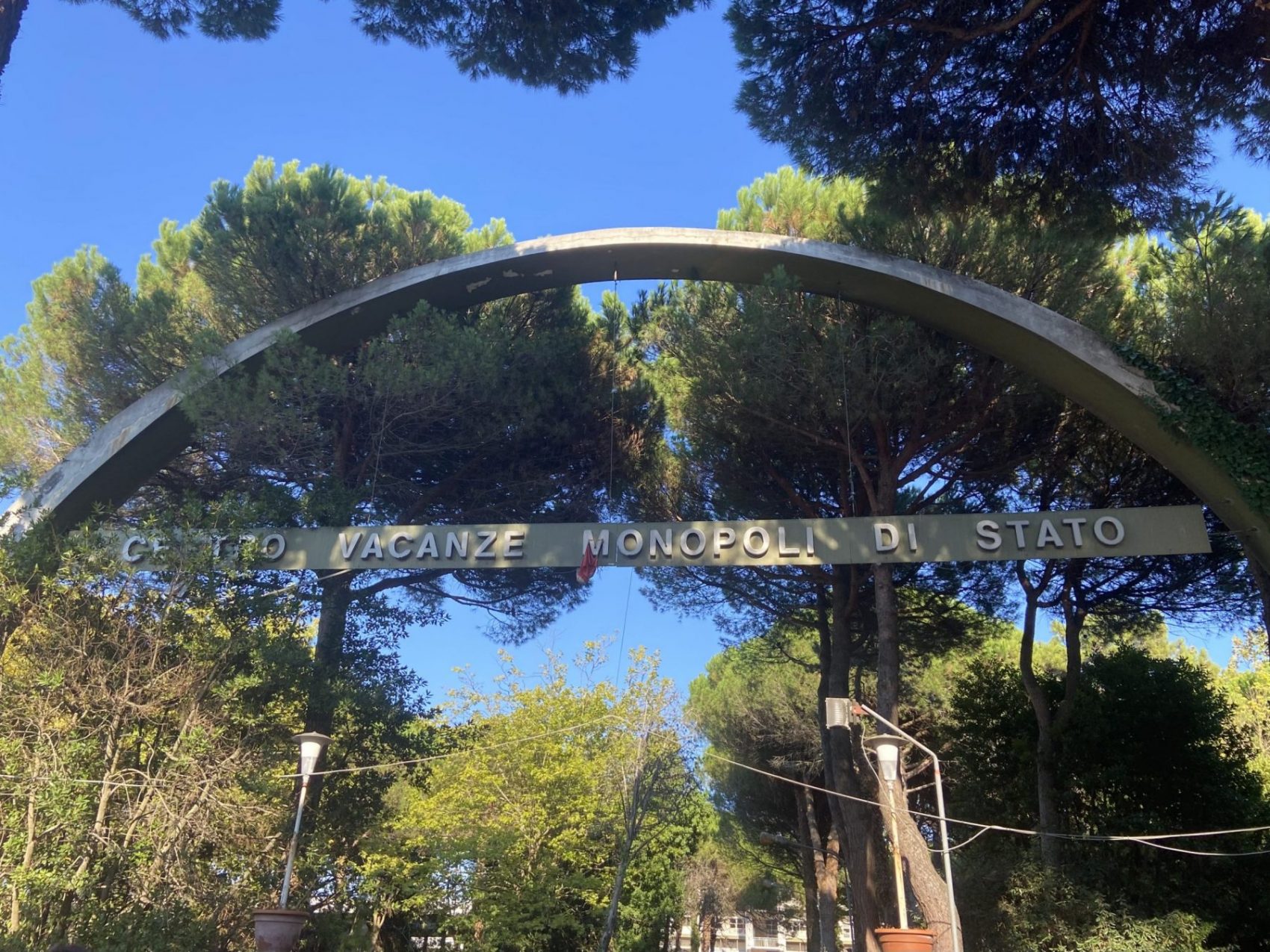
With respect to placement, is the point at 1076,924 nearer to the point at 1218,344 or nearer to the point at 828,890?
the point at 1218,344

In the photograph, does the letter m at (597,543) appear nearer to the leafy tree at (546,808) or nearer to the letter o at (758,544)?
the letter o at (758,544)

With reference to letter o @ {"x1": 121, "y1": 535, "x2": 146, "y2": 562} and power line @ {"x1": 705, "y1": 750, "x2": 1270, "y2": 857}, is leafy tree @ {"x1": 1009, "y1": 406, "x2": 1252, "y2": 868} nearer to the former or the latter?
power line @ {"x1": 705, "y1": 750, "x2": 1270, "y2": 857}

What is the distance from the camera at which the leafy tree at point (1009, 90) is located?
8438mm

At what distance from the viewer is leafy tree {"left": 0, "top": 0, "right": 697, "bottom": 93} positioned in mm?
9195

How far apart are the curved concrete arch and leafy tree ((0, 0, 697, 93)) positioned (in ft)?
6.38

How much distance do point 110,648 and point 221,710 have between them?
3.93 ft

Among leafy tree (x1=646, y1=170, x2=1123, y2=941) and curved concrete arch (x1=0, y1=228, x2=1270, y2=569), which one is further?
leafy tree (x1=646, y1=170, x2=1123, y2=941)

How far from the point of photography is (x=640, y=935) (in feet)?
64.5

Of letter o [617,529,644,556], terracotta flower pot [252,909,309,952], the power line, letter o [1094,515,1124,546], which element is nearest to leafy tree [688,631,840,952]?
the power line

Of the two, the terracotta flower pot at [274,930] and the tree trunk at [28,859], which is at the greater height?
the tree trunk at [28,859]

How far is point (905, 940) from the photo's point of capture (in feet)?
21.0

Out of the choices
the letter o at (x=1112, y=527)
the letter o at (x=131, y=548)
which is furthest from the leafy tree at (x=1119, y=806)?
the letter o at (x=131, y=548)

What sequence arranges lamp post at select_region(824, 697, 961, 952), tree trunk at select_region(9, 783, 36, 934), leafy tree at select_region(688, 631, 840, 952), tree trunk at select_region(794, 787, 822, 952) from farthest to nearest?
1. tree trunk at select_region(794, 787, 822, 952)
2. leafy tree at select_region(688, 631, 840, 952)
3. tree trunk at select_region(9, 783, 36, 934)
4. lamp post at select_region(824, 697, 961, 952)

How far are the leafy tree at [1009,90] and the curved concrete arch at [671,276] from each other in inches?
45.3
